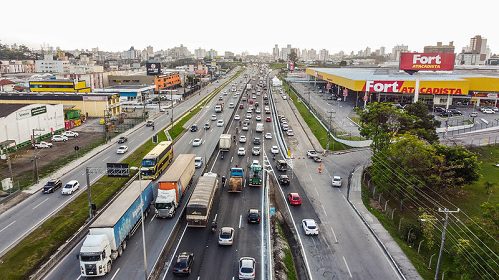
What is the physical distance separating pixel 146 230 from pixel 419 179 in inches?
1149

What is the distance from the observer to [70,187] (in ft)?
145

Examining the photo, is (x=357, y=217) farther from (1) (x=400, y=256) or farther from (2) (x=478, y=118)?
(2) (x=478, y=118)

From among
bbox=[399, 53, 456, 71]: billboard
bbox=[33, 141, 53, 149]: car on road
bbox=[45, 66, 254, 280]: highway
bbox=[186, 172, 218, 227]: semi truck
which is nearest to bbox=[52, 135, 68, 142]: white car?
bbox=[33, 141, 53, 149]: car on road

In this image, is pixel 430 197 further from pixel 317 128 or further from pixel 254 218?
pixel 317 128

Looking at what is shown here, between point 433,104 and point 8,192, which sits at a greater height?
point 433,104

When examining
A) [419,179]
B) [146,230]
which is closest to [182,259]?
[146,230]

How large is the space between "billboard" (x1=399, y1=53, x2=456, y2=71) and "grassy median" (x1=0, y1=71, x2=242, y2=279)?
61.7 metres

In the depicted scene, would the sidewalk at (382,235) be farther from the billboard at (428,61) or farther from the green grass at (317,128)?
the billboard at (428,61)

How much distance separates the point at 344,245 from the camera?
3344 cm

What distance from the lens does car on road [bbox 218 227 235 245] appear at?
31.8 m

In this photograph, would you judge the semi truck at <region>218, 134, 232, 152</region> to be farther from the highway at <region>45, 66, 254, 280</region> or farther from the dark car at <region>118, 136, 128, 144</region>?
the dark car at <region>118, 136, 128, 144</region>

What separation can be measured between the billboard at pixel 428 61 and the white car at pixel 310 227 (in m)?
55.4

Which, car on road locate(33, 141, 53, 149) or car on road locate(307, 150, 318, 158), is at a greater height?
car on road locate(307, 150, 318, 158)

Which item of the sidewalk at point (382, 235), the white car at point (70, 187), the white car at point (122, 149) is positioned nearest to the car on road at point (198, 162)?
→ the white car at point (122, 149)
